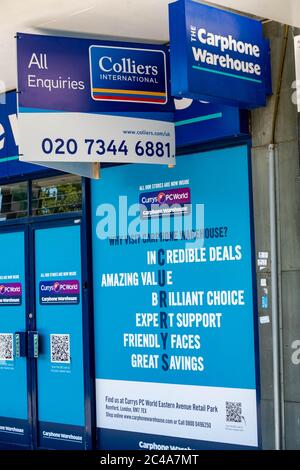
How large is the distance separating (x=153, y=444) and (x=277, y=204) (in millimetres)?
2681

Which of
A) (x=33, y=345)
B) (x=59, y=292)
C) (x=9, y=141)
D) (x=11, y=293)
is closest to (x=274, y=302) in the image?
(x=59, y=292)

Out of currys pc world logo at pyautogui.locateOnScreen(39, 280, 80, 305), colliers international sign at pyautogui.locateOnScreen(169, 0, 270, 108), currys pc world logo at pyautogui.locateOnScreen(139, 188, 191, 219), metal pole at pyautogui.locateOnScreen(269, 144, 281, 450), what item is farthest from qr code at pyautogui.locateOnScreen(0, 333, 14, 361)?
colliers international sign at pyautogui.locateOnScreen(169, 0, 270, 108)

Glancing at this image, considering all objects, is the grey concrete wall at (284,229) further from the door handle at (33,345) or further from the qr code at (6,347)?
the qr code at (6,347)

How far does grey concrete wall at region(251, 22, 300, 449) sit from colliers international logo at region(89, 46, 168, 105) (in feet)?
3.21

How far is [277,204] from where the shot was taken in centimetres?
695

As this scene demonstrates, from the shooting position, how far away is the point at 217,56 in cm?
641

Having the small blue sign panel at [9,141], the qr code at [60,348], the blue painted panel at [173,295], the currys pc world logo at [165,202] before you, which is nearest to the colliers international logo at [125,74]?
the blue painted panel at [173,295]

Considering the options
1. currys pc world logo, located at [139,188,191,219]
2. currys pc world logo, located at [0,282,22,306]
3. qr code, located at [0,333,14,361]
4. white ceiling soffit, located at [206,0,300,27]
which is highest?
white ceiling soffit, located at [206,0,300,27]

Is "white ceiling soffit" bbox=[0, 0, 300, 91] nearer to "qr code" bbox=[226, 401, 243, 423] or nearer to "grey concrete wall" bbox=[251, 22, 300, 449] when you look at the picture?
"grey concrete wall" bbox=[251, 22, 300, 449]

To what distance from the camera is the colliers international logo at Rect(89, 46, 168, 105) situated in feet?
23.5

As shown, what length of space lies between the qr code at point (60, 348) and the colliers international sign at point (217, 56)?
3401mm

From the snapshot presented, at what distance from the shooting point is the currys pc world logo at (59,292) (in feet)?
28.5

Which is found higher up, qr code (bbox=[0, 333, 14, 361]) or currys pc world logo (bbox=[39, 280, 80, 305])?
currys pc world logo (bbox=[39, 280, 80, 305])

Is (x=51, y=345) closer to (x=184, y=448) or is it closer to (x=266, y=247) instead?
(x=184, y=448)
